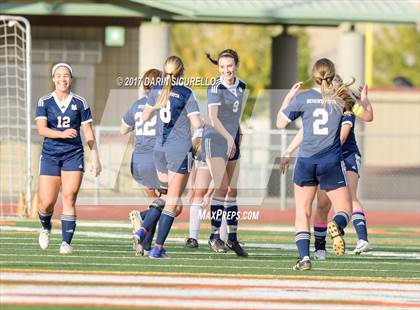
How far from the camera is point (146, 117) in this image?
14703 millimetres

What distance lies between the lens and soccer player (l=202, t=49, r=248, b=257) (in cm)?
1513

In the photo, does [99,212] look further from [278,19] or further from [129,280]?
[129,280]

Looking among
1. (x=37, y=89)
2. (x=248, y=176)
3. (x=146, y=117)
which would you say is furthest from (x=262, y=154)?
(x=146, y=117)

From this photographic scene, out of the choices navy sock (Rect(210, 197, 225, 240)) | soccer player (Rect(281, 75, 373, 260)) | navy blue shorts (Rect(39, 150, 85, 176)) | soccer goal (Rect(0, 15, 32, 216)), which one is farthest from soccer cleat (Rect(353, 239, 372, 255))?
soccer goal (Rect(0, 15, 32, 216))

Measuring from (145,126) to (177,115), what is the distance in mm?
1338

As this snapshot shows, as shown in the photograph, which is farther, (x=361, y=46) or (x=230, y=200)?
(x=361, y=46)

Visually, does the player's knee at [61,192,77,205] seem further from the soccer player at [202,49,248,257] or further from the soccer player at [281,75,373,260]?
the soccer player at [281,75,373,260]

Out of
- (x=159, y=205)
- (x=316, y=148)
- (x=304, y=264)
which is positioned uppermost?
(x=316, y=148)

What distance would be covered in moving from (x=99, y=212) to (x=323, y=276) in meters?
11.2

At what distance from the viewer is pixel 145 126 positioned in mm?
15867

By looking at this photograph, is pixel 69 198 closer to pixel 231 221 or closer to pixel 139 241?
pixel 139 241

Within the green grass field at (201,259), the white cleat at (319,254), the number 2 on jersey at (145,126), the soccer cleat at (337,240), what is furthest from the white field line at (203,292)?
the number 2 on jersey at (145,126)

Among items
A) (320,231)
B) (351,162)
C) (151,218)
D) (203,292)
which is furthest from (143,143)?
(203,292)

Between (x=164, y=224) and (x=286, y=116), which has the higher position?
(x=286, y=116)
